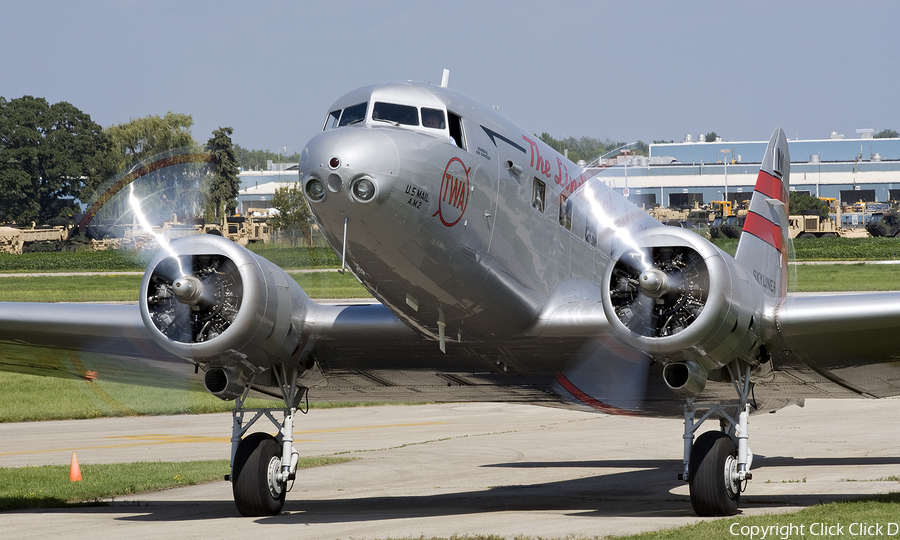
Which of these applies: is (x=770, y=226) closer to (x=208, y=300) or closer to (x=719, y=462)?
(x=719, y=462)

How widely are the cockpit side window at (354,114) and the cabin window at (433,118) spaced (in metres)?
0.57

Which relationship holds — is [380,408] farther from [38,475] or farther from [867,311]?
[867,311]

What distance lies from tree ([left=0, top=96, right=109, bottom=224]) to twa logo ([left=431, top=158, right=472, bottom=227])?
9044 cm

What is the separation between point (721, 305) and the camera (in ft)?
31.7

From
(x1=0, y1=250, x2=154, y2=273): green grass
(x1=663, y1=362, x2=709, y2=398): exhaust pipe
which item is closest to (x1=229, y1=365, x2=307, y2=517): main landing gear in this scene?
(x1=663, y1=362, x2=709, y2=398): exhaust pipe

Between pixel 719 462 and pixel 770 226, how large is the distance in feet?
14.7

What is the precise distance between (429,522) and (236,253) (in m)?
3.58

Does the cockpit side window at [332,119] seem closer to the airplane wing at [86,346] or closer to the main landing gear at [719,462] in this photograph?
the airplane wing at [86,346]

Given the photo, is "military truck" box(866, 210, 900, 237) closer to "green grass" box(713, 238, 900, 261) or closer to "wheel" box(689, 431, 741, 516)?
"green grass" box(713, 238, 900, 261)

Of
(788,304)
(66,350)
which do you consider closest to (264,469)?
(66,350)

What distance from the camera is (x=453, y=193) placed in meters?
9.65

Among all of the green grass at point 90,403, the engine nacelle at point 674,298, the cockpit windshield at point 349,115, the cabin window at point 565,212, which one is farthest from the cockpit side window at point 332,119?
the green grass at point 90,403

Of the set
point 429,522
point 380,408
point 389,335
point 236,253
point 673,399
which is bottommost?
point 380,408

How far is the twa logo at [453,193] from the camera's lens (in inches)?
374
